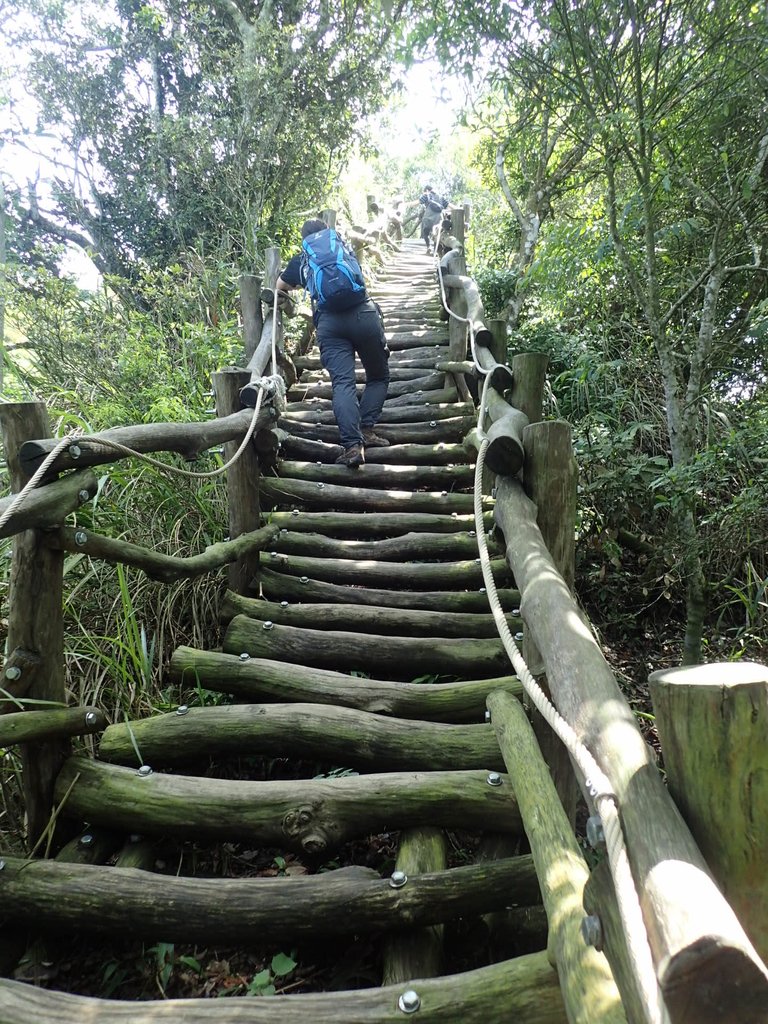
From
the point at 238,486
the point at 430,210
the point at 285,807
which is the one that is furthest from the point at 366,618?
the point at 430,210

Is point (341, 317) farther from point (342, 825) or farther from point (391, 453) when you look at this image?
point (342, 825)

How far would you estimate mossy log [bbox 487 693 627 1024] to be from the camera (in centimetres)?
92

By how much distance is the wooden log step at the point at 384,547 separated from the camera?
3.53 meters

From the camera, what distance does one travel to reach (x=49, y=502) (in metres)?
1.80

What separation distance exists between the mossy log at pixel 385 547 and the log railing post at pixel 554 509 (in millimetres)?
1281

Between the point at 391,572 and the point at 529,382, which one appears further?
the point at 391,572

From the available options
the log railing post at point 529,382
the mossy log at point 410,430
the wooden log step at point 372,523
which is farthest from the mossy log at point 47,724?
the mossy log at point 410,430

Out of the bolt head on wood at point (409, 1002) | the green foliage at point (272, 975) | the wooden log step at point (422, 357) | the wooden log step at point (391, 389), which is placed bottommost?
the green foliage at point (272, 975)

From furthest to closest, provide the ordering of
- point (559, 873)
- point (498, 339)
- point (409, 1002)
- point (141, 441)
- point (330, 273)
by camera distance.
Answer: point (498, 339) → point (330, 273) → point (141, 441) → point (409, 1002) → point (559, 873)

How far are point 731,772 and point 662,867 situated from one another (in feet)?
0.55

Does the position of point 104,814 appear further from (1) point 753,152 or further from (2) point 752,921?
(1) point 753,152

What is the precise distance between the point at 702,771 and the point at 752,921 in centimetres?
21

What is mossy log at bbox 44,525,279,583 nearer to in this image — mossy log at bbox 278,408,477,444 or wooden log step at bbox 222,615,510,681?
wooden log step at bbox 222,615,510,681

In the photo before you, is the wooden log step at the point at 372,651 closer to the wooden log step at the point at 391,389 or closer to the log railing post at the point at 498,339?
→ the log railing post at the point at 498,339
